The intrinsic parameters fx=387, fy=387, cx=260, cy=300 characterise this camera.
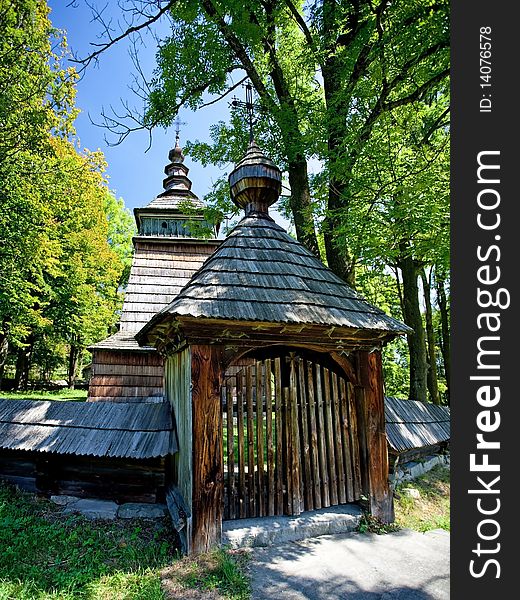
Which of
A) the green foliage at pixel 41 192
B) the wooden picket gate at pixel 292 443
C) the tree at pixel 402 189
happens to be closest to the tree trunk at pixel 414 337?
the tree at pixel 402 189

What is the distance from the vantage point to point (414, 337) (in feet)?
34.3

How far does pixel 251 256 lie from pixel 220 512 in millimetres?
3112

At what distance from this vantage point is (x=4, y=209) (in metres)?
13.0

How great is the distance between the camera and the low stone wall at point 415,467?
6225 mm

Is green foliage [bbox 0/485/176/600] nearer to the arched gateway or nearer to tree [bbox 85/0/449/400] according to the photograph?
the arched gateway

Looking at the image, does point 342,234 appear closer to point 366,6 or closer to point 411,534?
point 366,6

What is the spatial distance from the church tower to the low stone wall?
6.06 metres

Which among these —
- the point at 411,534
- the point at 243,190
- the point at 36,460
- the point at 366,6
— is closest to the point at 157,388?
the point at 36,460

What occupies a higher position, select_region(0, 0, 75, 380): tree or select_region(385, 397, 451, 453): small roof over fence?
select_region(0, 0, 75, 380): tree

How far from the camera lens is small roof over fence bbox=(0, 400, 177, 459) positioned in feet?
16.1

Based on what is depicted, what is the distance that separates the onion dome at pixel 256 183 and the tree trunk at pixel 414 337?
16.4 feet

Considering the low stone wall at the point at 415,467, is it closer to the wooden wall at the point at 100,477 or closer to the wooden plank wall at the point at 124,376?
the wooden wall at the point at 100,477

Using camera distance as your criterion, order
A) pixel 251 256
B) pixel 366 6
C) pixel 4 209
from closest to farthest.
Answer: pixel 251 256
pixel 366 6
pixel 4 209

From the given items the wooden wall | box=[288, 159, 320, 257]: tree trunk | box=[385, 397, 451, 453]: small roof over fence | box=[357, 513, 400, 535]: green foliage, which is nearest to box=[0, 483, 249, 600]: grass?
the wooden wall
